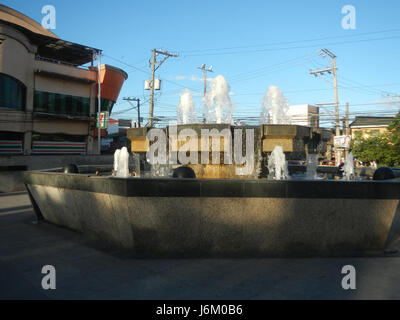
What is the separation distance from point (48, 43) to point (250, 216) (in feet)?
85.5

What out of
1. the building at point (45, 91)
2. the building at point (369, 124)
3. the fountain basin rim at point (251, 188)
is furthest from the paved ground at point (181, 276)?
the building at point (369, 124)

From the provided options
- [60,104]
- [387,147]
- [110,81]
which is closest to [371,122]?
[387,147]

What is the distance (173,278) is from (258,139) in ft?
15.3

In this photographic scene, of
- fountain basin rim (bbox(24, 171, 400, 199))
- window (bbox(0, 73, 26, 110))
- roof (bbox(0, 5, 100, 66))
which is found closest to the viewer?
fountain basin rim (bbox(24, 171, 400, 199))

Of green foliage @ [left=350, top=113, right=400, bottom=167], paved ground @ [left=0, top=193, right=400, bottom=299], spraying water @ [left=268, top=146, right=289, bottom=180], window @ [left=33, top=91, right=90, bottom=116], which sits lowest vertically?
paved ground @ [left=0, top=193, right=400, bottom=299]

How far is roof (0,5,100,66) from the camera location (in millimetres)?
24584

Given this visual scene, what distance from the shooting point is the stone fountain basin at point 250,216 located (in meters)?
5.82

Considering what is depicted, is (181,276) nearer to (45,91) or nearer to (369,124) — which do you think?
(45,91)

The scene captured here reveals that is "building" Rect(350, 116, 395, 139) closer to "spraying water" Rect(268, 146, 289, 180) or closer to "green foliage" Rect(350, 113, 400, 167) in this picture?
"green foliage" Rect(350, 113, 400, 167)

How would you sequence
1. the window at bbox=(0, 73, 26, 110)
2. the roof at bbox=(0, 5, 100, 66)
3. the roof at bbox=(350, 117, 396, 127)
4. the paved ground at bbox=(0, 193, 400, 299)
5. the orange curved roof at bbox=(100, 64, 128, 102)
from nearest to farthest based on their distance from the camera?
the paved ground at bbox=(0, 193, 400, 299)
the window at bbox=(0, 73, 26, 110)
the roof at bbox=(0, 5, 100, 66)
the orange curved roof at bbox=(100, 64, 128, 102)
the roof at bbox=(350, 117, 396, 127)

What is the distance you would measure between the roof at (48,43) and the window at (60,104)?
4.08m

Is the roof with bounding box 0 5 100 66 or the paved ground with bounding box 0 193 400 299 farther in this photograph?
the roof with bounding box 0 5 100 66

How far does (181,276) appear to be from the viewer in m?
5.00

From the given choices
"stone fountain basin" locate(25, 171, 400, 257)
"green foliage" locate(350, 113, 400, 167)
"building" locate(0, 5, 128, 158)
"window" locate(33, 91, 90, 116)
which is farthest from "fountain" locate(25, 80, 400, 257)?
"window" locate(33, 91, 90, 116)
